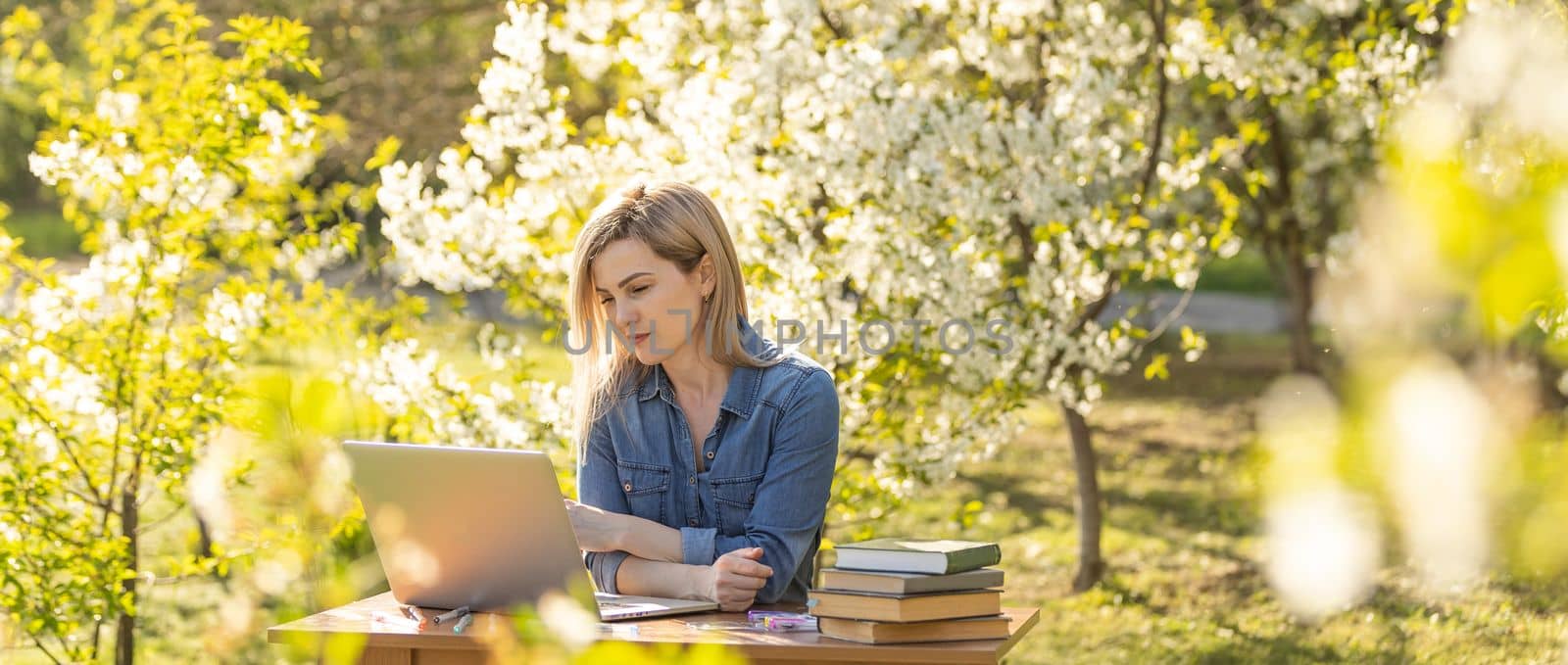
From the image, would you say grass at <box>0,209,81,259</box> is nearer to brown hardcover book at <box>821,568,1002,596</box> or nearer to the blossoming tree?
the blossoming tree

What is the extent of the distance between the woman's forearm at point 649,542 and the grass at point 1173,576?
1399 millimetres

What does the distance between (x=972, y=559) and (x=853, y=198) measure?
2.45m

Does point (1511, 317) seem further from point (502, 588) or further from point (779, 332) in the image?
point (779, 332)

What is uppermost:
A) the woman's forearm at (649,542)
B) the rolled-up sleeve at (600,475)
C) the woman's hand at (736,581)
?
the rolled-up sleeve at (600,475)

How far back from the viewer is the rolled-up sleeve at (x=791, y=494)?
2822 mm

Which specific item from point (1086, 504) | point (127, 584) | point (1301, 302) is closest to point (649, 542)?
point (127, 584)

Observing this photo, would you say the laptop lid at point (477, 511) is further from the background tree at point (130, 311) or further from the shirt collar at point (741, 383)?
the background tree at point (130, 311)

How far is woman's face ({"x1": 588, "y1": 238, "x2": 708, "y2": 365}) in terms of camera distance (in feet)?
9.55

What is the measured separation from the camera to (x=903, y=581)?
2.26m

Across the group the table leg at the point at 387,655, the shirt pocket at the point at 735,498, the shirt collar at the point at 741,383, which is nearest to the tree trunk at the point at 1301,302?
the shirt collar at the point at 741,383

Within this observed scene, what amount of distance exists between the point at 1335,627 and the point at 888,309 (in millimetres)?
2500

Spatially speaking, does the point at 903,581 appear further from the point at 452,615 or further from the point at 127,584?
the point at 127,584

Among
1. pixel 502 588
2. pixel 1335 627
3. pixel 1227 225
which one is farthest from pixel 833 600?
pixel 1335 627

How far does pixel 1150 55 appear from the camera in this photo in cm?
627
